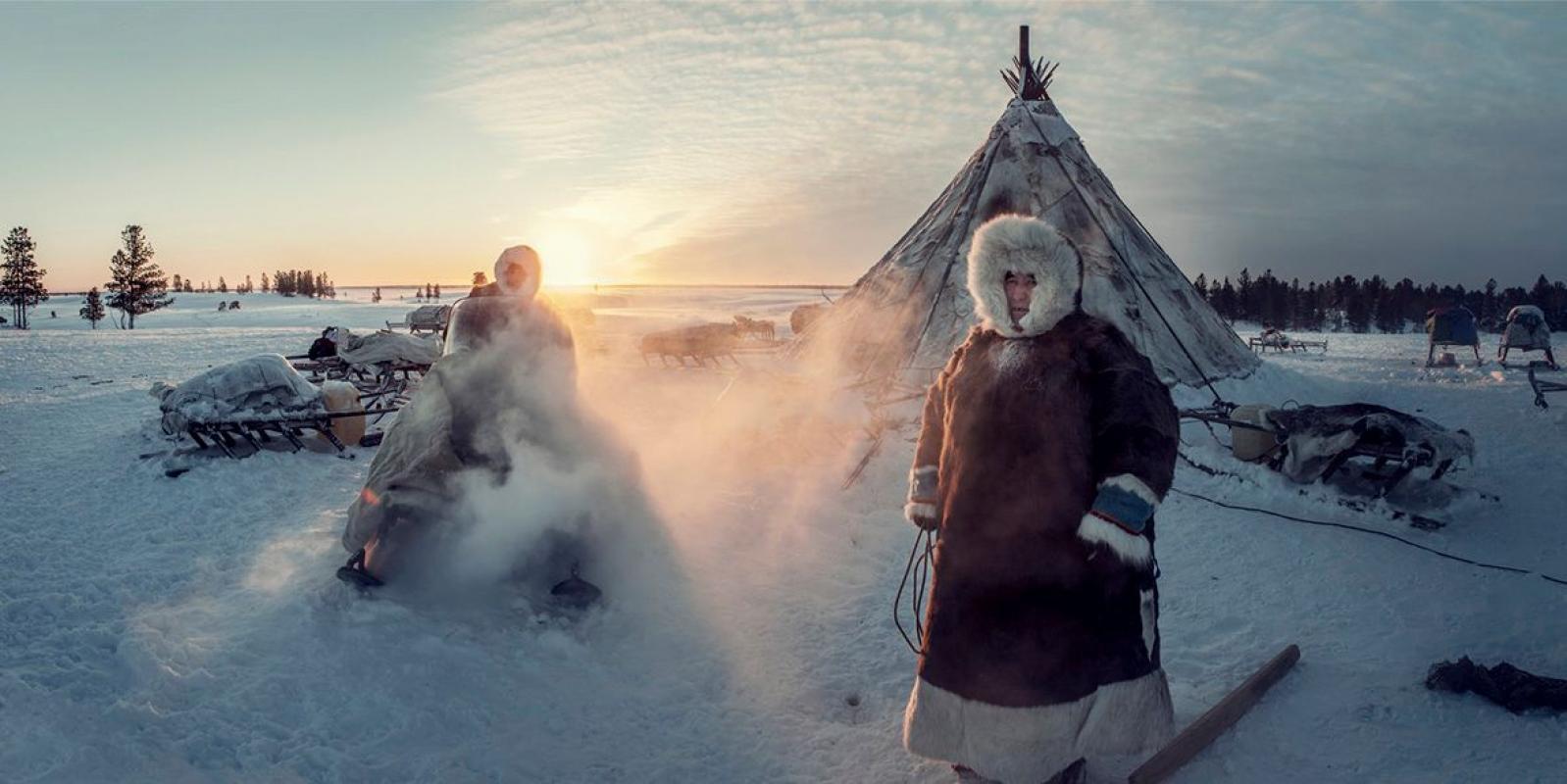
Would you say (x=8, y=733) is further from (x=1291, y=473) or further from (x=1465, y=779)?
(x=1291, y=473)

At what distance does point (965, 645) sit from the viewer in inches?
120

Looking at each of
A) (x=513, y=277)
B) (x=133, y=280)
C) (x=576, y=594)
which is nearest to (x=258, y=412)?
(x=513, y=277)

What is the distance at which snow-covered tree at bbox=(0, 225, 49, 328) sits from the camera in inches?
1750

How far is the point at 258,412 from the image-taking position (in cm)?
950

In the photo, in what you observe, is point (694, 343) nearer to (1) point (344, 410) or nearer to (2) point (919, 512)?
(1) point (344, 410)

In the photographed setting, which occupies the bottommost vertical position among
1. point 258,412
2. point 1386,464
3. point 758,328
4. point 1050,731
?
point 1050,731

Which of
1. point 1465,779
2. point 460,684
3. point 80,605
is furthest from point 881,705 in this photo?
point 80,605

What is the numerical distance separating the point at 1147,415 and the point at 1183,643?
2537mm

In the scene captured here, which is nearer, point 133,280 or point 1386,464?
point 1386,464

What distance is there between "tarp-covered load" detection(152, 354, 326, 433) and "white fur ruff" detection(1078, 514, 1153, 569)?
919 centimetres

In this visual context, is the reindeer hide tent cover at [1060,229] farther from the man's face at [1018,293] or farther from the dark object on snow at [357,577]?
the man's face at [1018,293]

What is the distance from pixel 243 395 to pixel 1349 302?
193 feet

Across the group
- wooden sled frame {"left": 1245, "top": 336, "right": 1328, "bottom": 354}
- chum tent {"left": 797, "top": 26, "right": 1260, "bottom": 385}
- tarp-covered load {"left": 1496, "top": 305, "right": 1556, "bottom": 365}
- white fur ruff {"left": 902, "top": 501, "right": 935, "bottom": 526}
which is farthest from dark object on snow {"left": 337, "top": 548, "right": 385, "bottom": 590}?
wooden sled frame {"left": 1245, "top": 336, "right": 1328, "bottom": 354}

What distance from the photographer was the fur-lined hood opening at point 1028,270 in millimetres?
3059
